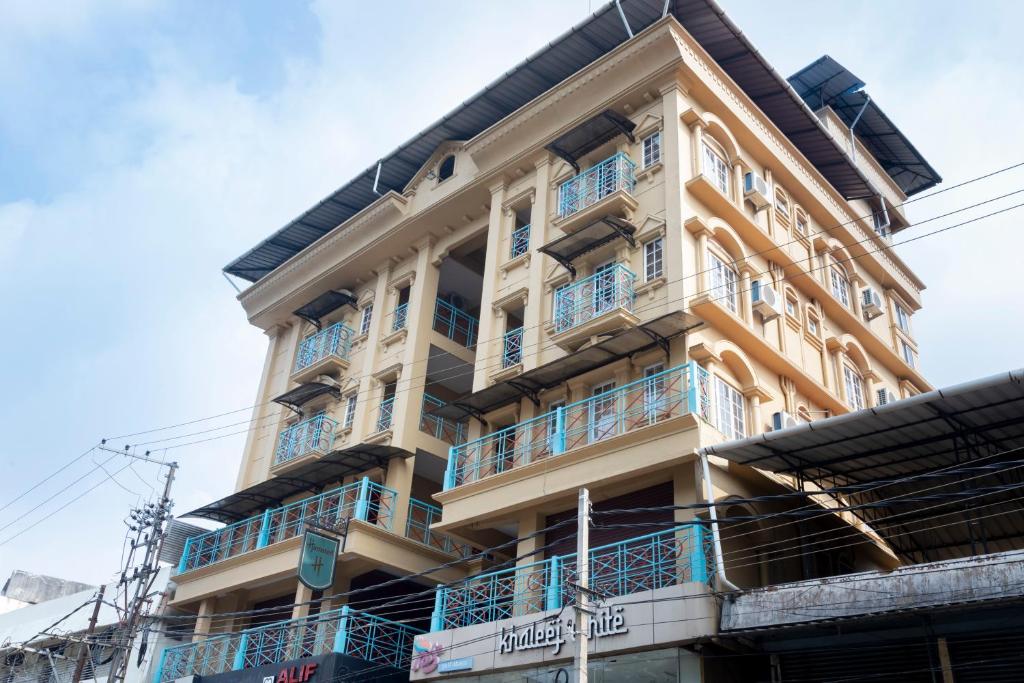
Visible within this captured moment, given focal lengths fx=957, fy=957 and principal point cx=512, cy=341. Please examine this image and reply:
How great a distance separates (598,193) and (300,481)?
1180 cm

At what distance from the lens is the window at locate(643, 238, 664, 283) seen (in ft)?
69.4

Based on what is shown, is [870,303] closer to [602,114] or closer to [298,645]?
[602,114]

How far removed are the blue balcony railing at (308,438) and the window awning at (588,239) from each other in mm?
9223

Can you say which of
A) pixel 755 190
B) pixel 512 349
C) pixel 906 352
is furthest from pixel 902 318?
pixel 512 349

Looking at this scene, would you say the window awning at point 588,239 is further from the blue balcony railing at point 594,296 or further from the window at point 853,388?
the window at point 853,388

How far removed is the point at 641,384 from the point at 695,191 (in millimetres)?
5054

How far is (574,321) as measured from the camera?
21641 mm

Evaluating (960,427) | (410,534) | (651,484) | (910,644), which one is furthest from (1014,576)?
(410,534)

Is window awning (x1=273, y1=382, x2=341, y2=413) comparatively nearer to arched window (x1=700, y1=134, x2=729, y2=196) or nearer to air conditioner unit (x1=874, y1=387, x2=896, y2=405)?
arched window (x1=700, y1=134, x2=729, y2=196)

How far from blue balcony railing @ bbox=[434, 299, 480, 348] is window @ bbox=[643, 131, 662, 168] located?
8367 mm

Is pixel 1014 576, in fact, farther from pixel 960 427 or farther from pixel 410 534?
pixel 410 534

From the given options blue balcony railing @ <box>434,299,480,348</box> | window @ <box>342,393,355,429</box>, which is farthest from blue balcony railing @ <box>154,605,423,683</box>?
blue balcony railing @ <box>434,299,480,348</box>

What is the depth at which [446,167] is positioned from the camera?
29.5 meters

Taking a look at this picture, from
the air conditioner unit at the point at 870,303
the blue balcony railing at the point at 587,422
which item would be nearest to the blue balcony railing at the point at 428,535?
the blue balcony railing at the point at 587,422
